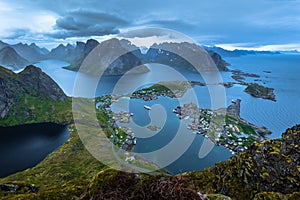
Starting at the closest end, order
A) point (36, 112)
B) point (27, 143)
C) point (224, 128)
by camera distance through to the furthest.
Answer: point (27, 143) < point (224, 128) < point (36, 112)

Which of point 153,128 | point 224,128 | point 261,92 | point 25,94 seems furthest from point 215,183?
point 261,92

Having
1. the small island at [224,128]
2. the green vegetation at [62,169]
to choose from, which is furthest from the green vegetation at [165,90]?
the green vegetation at [62,169]

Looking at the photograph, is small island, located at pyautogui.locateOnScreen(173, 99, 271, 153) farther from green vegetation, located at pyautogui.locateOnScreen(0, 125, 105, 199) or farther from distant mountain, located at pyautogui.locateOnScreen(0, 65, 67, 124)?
distant mountain, located at pyautogui.locateOnScreen(0, 65, 67, 124)

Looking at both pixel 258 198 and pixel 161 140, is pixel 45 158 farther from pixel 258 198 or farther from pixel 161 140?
pixel 258 198

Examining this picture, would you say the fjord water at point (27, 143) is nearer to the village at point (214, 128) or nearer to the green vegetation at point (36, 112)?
the green vegetation at point (36, 112)

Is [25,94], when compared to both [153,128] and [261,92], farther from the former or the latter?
[261,92]
